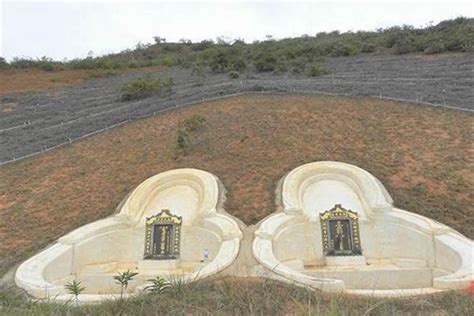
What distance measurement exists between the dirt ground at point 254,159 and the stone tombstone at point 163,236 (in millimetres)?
1734

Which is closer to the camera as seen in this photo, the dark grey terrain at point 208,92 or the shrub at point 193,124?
the shrub at point 193,124

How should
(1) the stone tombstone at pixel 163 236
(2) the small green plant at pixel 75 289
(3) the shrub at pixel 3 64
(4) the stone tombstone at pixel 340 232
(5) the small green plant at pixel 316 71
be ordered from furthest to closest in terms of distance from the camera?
(3) the shrub at pixel 3 64 < (5) the small green plant at pixel 316 71 < (1) the stone tombstone at pixel 163 236 < (4) the stone tombstone at pixel 340 232 < (2) the small green plant at pixel 75 289

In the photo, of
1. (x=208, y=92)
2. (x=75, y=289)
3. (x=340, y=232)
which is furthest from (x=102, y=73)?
(x=75, y=289)

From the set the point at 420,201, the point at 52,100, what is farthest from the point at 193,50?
the point at 420,201

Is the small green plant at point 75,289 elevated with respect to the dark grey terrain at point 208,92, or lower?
lower

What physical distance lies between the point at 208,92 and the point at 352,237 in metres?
14.8

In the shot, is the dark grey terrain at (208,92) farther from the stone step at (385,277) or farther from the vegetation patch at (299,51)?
the stone step at (385,277)

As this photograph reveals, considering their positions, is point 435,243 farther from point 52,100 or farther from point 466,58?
point 52,100

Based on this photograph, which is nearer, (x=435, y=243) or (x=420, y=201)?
(x=435, y=243)

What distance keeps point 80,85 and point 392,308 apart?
1572 inches

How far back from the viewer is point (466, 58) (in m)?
33.8

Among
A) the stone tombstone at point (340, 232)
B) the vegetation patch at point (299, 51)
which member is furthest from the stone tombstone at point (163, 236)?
the vegetation patch at point (299, 51)

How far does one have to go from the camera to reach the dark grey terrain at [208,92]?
2341 cm

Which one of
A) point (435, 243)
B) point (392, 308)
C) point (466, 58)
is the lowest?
point (435, 243)
